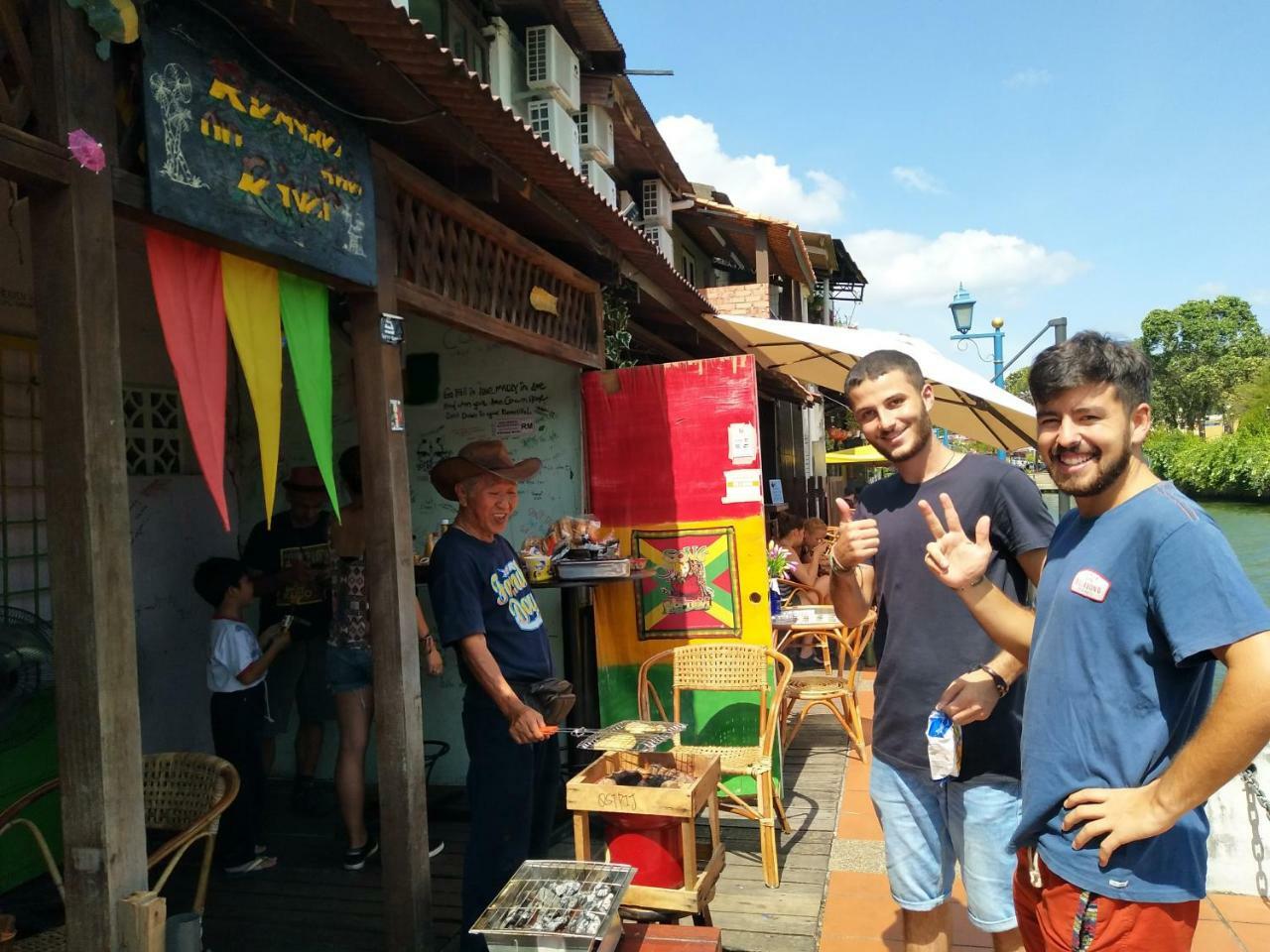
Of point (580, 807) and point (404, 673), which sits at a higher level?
point (404, 673)

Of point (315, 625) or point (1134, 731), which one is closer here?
point (1134, 731)

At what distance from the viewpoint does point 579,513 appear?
5203mm

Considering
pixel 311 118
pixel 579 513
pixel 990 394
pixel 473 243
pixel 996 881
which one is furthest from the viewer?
pixel 579 513

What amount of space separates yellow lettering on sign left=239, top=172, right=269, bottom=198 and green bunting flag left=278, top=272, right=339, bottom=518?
0.34m

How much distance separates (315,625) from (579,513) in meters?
1.68

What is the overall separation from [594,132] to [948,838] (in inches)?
390

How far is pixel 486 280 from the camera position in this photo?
4219mm

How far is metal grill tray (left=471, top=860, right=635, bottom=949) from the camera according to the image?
221 centimetres

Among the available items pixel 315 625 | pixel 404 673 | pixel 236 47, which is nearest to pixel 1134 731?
pixel 404 673

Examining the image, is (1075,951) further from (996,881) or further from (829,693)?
(829,693)

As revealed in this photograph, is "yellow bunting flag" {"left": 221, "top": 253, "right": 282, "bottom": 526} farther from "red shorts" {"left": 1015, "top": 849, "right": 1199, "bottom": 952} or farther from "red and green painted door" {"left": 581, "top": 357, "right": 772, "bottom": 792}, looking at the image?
"red and green painted door" {"left": 581, "top": 357, "right": 772, "bottom": 792}

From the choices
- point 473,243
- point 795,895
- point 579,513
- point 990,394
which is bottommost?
point 795,895

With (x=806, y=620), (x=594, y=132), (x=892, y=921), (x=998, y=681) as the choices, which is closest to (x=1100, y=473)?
(x=998, y=681)

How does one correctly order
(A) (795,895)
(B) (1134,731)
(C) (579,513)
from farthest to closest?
1. (C) (579,513)
2. (A) (795,895)
3. (B) (1134,731)
